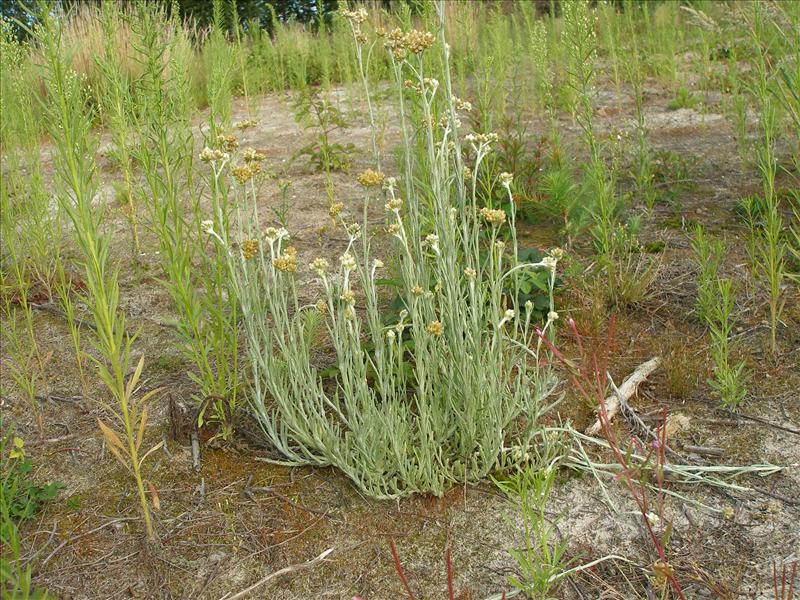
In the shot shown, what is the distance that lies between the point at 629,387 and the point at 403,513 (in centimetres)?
86

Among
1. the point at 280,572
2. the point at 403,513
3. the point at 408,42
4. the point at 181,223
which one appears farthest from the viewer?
the point at 181,223

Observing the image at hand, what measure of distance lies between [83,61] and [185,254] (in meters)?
6.86

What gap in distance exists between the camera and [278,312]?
6.40ft

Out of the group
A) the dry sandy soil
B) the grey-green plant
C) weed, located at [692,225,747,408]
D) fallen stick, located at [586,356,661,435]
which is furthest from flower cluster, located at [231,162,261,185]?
weed, located at [692,225,747,408]

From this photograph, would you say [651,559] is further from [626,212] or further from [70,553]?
[626,212]

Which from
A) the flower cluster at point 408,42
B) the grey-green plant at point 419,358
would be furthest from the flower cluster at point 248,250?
the flower cluster at point 408,42

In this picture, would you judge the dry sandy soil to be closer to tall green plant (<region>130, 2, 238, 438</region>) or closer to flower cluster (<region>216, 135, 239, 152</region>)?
tall green plant (<region>130, 2, 238, 438</region>)

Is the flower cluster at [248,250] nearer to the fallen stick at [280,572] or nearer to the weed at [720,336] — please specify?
the fallen stick at [280,572]

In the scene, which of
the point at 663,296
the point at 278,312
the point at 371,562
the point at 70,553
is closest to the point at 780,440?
the point at 663,296

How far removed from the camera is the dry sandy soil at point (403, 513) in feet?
5.52

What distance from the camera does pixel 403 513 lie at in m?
1.89

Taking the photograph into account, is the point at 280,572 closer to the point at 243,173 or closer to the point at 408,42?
the point at 243,173

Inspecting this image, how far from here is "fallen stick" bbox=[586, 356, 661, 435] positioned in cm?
213

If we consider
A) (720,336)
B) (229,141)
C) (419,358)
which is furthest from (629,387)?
(229,141)
